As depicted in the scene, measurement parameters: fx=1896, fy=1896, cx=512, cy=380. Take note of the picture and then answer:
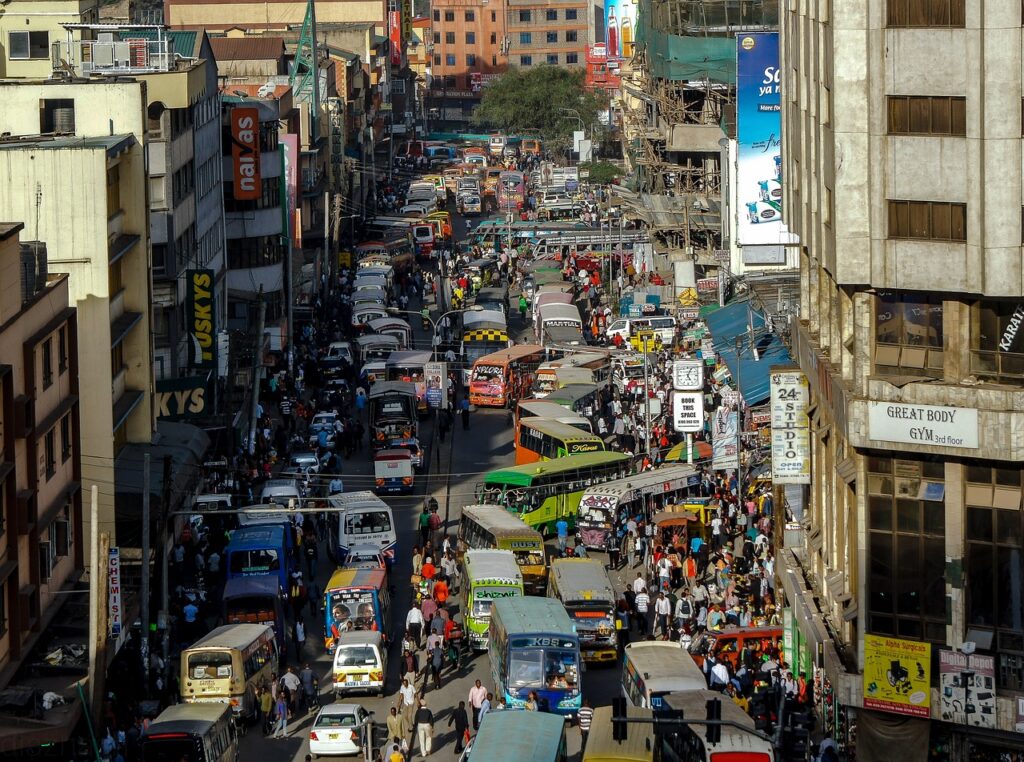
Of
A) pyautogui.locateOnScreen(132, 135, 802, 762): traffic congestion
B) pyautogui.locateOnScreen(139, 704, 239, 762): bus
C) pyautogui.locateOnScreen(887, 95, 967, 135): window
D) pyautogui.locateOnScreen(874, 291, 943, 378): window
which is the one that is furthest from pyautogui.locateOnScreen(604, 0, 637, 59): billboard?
pyautogui.locateOnScreen(139, 704, 239, 762): bus

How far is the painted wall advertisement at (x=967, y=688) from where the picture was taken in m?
31.4

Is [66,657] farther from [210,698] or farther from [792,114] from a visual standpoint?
[792,114]

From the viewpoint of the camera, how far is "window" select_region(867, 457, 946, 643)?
105 feet

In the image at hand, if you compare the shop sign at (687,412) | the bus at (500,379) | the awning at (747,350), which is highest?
the awning at (747,350)

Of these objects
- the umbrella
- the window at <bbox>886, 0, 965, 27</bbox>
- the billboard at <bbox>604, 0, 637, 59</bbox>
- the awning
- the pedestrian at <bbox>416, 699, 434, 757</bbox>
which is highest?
the billboard at <bbox>604, 0, 637, 59</bbox>

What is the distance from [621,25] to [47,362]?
112 metres

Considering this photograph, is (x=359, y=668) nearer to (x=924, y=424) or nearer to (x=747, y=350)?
(x=924, y=424)

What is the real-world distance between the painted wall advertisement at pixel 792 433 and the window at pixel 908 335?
6.23 metres

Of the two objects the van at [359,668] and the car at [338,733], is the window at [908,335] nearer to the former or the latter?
the car at [338,733]

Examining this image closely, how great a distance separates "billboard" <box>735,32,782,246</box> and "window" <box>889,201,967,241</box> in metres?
21.6

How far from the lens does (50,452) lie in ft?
128

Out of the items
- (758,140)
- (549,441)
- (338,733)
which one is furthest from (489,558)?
(758,140)

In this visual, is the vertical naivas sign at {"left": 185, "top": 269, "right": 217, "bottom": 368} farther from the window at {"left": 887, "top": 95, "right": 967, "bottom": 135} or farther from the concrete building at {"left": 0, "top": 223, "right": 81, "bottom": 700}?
the window at {"left": 887, "top": 95, "right": 967, "bottom": 135}

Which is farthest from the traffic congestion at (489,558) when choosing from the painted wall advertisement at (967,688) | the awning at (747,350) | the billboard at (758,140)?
the billboard at (758,140)
